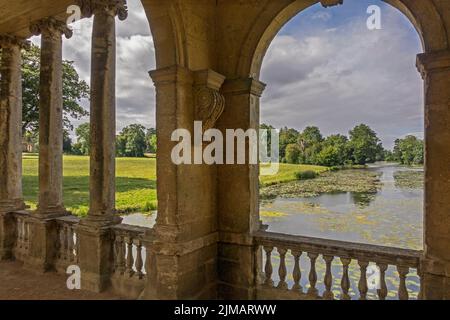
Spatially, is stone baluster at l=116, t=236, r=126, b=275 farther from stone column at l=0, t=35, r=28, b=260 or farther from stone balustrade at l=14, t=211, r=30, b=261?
stone column at l=0, t=35, r=28, b=260

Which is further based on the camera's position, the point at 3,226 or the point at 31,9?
the point at 3,226

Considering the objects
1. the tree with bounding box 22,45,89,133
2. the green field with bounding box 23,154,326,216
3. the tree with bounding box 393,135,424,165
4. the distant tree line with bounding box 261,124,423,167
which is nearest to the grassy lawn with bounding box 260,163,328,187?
the green field with bounding box 23,154,326,216

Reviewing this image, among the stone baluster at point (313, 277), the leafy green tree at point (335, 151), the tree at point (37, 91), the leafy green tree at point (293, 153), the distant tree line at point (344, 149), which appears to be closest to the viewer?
the stone baluster at point (313, 277)

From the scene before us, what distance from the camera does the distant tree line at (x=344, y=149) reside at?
7.95 m

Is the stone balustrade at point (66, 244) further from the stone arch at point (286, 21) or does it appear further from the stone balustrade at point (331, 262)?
the stone arch at point (286, 21)

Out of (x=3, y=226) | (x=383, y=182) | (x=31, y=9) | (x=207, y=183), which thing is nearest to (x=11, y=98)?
(x=31, y=9)

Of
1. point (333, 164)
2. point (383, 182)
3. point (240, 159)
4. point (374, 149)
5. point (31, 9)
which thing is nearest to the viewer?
point (240, 159)

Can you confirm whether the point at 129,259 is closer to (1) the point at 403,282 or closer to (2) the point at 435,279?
(1) the point at 403,282

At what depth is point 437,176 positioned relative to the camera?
3283 mm

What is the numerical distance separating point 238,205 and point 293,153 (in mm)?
11397

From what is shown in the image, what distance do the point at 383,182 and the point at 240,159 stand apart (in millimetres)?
15713

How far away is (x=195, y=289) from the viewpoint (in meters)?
4.18

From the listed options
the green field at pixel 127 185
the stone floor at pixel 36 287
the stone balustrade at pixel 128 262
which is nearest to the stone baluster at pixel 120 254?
the stone balustrade at pixel 128 262
